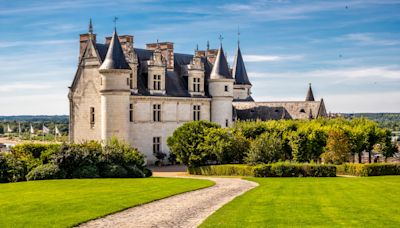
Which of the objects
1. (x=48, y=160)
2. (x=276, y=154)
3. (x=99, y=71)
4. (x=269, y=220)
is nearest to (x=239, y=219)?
(x=269, y=220)

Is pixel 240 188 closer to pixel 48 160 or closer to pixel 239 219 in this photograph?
pixel 239 219

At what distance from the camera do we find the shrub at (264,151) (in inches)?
1614

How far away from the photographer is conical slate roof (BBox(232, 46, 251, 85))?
215ft

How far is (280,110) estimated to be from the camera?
5831 centimetres

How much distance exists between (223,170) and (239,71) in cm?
2658

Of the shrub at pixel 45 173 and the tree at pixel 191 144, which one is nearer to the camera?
the shrub at pixel 45 173

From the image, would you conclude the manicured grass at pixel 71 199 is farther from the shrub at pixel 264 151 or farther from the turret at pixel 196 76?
the turret at pixel 196 76

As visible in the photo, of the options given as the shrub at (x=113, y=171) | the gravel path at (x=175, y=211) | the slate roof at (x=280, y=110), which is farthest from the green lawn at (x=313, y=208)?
the slate roof at (x=280, y=110)

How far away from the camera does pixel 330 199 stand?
22.6 metres

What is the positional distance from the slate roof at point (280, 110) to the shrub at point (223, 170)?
55.0 feet

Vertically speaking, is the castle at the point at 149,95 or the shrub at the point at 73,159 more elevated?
the castle at the point at 149,95

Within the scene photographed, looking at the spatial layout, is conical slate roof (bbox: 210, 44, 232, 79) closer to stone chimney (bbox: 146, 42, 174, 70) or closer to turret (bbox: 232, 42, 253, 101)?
stone chimney (bbox: 146, 42, 174, 70)

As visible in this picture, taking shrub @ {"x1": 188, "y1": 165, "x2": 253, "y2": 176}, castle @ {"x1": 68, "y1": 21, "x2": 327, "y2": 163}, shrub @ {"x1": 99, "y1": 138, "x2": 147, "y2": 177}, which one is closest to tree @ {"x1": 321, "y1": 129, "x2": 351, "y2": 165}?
shrub @ {"x1": 188, "y1": 165, "x2": 253, "y2": 176}

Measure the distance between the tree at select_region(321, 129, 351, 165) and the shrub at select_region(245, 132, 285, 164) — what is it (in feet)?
11.9
